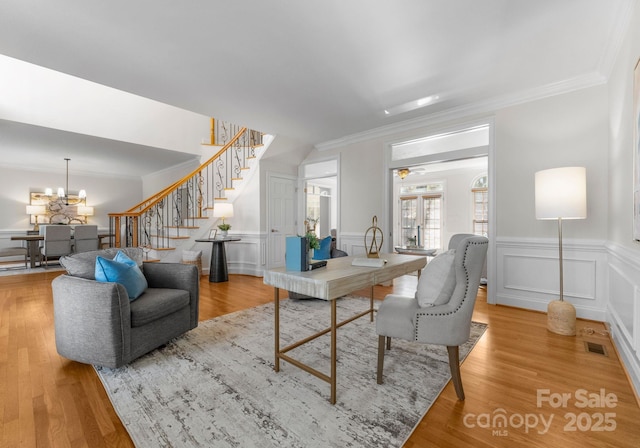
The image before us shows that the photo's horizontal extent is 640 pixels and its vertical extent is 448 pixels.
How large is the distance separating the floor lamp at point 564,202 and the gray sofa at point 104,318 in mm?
3555

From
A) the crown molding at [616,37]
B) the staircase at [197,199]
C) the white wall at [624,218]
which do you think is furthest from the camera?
the staircase at [197,199]

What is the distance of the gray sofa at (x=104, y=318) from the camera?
1963mm

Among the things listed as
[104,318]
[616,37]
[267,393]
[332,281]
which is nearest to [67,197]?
[104,318]

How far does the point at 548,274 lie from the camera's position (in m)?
3.29

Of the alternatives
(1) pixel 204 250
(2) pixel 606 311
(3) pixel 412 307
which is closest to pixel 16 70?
(1) pixel 204 250

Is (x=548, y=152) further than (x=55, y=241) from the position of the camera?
No

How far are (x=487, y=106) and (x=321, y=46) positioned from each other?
2493 millimetres

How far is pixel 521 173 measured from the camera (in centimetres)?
344

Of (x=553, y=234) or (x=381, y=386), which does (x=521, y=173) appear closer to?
(x=553, y=234)

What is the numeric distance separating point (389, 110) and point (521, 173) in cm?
185

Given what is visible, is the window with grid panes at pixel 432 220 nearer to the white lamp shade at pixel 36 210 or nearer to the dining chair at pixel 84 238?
the dining chair at pixel 84 238

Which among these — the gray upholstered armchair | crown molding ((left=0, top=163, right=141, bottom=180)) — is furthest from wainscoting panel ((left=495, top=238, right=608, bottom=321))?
crown molding ((left=0, top=163, right=141, bottom=180))

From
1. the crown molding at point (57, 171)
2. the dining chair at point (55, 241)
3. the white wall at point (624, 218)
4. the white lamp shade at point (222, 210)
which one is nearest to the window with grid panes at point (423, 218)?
the white lamp shade at point (222, 210)

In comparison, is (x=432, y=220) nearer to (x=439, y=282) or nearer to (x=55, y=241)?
(x=439, y=282)
